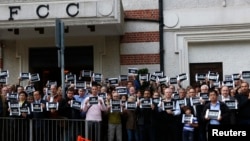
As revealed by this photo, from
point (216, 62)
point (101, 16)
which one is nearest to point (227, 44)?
point (216, 62)

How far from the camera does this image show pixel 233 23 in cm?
1644

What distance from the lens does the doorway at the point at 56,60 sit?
17.4 meters

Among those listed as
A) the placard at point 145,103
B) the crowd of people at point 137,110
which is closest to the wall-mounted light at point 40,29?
the crowd of people at point 137,110

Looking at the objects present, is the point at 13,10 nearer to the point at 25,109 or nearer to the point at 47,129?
the point at 25,109

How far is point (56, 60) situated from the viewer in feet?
57.7

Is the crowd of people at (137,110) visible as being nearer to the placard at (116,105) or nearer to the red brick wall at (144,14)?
the placard at (116,105)

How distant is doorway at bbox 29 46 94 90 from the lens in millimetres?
17422

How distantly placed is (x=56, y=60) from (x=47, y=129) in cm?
574

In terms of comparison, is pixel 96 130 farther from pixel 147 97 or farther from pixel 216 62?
pixel 216 62

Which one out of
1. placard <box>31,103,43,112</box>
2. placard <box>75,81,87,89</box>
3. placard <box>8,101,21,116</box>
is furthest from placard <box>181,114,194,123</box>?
placard <box>8,101,21,116</box>

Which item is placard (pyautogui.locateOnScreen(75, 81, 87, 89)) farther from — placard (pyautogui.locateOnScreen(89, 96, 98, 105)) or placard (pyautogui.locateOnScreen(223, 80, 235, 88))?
placard (pyautogui.locateOnScreen(223, 80, 235, 88))

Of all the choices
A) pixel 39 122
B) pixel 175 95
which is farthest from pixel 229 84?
pixel 39 122

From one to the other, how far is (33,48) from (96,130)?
6653mm

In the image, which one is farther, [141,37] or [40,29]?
[141,37]
